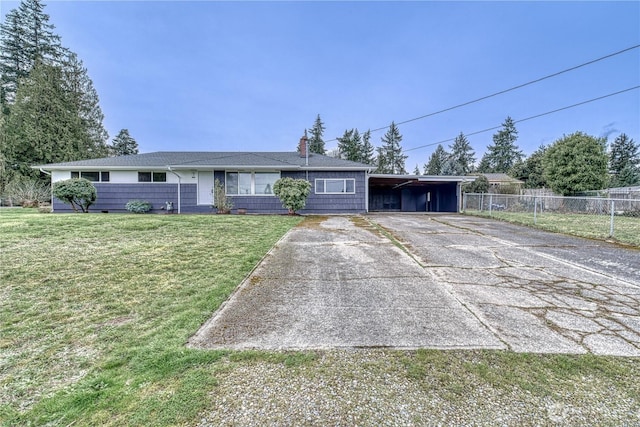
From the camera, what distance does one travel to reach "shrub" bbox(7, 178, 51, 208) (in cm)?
1716

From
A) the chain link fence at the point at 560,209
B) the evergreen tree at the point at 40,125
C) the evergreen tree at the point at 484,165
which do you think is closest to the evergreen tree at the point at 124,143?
the evergreen tree at the point at 40,125

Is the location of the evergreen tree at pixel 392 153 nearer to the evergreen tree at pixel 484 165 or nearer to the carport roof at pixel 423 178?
the evergreen tree at pixel 484 165

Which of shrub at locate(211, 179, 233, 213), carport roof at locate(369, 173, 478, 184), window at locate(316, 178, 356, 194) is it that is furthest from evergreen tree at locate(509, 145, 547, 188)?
shrub at locate(211, 179, 233, 213)

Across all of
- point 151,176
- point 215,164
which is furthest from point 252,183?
point 151,176

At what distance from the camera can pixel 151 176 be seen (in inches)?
574

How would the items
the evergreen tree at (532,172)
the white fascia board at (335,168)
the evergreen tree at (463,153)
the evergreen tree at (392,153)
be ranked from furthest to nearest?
1. the evergreen tree at (463,153)
2. the evergreen tree at (392,153)
3. the evergreen tree at (532,172)
4. the white fascia board at (335,168)

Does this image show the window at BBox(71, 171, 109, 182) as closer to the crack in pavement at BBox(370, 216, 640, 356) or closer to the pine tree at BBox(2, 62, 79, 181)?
the pine tree at BBox(2, 62, 79, 181)

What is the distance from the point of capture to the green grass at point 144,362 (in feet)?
5.40

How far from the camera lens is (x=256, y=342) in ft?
7.68

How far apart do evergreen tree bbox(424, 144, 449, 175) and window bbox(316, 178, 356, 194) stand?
34.6 meters

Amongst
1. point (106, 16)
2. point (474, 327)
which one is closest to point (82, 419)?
point (474, 327)

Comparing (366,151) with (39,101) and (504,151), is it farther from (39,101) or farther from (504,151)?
(39,101)

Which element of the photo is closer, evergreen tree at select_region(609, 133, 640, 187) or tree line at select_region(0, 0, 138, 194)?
tree line at select_region(0, 0, 138, 194)

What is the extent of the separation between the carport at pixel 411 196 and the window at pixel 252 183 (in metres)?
6.63
